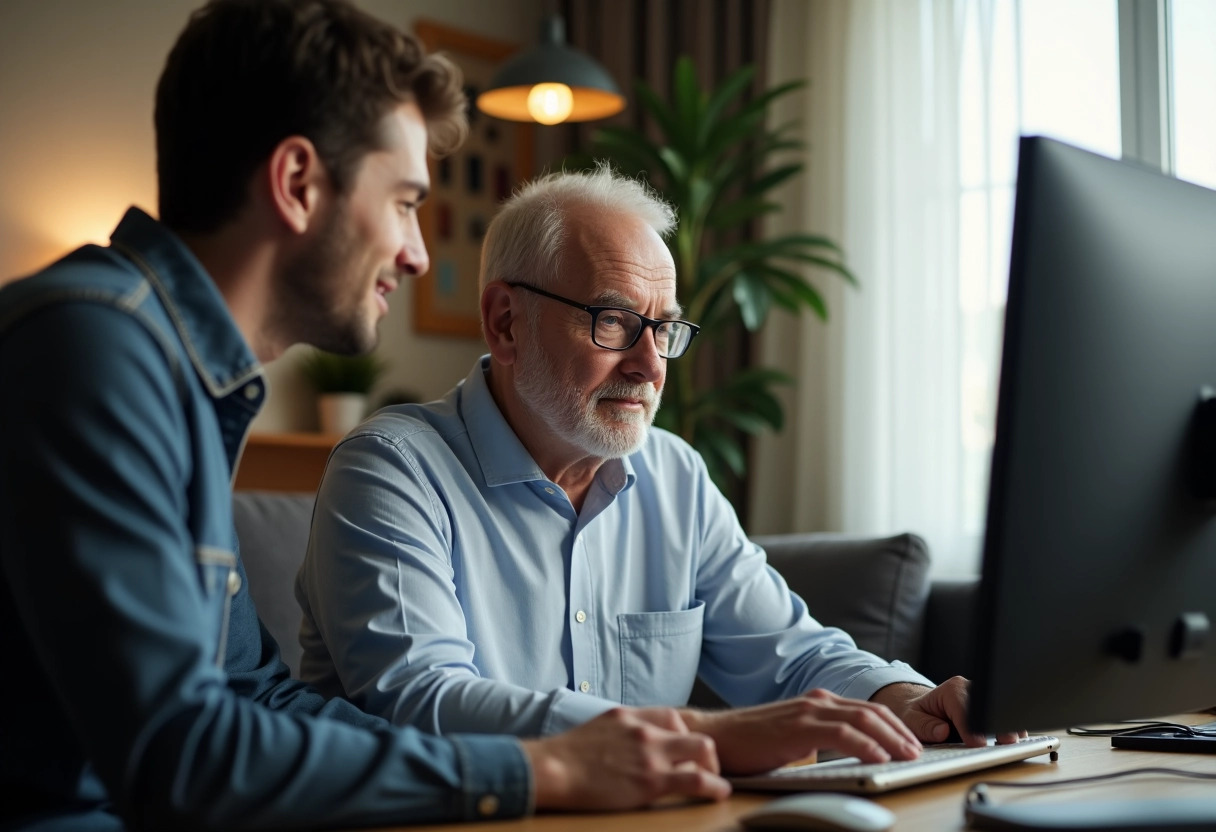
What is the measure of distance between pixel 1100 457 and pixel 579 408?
35.2 inches

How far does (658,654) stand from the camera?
169 cm

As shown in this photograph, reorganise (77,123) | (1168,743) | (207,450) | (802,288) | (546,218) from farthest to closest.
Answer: (77,123) < (802,288) < (546,218) < (1168,743) < (207,450)

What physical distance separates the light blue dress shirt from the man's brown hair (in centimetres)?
49

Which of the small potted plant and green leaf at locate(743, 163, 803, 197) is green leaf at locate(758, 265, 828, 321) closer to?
green leaf at locate(743, 163, 803, 197)

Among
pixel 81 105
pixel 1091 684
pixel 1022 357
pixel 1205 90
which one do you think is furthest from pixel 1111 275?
pixel 81 105

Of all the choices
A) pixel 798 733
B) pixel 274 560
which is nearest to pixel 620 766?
pixel 798 733

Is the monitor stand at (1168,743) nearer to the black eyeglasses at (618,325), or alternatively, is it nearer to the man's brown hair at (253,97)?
the black eyeglasses at (618,325)

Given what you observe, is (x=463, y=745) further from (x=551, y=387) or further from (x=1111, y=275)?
(x=551, y=387)

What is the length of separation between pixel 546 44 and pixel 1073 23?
153 centimetres

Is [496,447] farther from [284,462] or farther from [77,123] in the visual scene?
[77,123]

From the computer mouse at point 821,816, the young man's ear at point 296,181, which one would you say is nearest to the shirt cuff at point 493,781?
the computer mouse at point 821,816

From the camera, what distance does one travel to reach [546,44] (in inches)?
137

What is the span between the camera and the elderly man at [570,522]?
1394mm

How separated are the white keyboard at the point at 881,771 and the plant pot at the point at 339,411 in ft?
11.3
